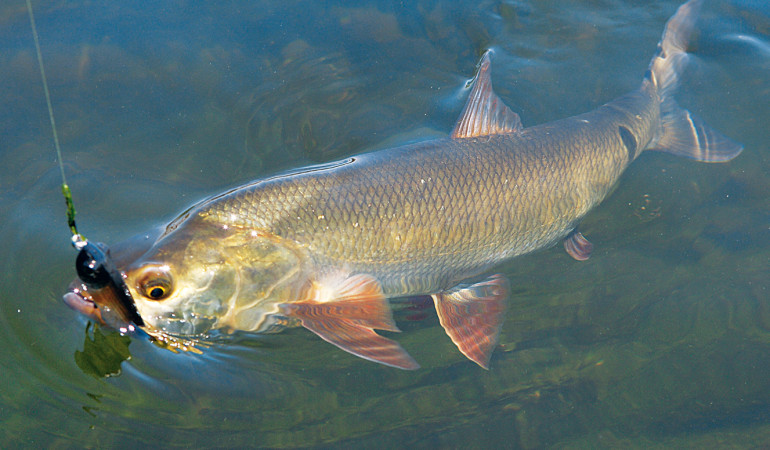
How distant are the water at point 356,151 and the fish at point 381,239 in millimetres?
222

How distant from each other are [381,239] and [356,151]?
126cm

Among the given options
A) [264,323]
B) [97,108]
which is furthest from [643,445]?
[97,108]

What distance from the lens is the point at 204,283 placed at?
10.3ft

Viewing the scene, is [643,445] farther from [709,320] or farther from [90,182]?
[90,182]

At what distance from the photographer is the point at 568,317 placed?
390cm

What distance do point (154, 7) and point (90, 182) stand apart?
6.72ft

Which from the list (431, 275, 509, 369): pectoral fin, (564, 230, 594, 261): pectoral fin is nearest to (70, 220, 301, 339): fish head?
(431, 275, 509, 369): pectoral fin

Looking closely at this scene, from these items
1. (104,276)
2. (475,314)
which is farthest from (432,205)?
(104,276)

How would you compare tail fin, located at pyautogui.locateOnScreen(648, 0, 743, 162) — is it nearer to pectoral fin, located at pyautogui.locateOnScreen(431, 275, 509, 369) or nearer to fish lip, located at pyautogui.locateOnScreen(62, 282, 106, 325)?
pectoral fin, located at pyautogui.locateOnScreen(431, 275, 509, 369)

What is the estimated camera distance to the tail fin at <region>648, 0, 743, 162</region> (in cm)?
487

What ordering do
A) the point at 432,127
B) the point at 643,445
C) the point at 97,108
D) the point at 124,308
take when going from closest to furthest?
the point at 124,308 → the point at 643,445 → the point at 97,108 → the point at 432,127

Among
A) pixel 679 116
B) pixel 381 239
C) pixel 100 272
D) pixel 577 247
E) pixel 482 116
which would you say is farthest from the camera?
pixel 679 116

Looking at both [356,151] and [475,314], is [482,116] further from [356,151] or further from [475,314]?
[475,314]

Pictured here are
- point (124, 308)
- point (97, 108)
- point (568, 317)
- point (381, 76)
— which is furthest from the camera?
point (381, 76)
